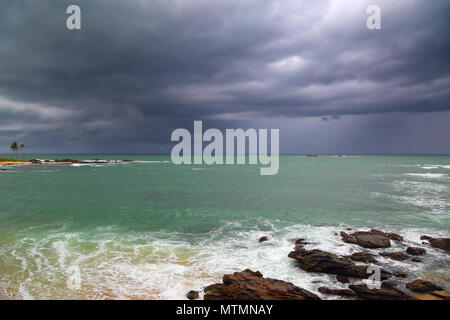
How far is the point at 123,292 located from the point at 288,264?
9.15 meters

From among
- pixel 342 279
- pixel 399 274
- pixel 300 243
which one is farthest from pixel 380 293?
pixel 300 243

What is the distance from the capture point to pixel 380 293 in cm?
1045

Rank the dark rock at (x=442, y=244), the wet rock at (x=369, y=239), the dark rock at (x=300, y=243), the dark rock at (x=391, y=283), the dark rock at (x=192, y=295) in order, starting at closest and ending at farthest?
the dark rock at (x=192, y=295) < the dark rock at (x=391, y=283) < the dark rock at (x=442, y=244) < the wet rock at (x=369, y=239) < the dark rock at (x=300, y=243)

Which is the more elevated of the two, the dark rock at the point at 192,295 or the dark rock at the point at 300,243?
the dark rock at the point at 192,295

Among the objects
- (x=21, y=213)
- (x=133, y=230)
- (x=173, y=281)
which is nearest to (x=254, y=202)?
(x=133, y=230)

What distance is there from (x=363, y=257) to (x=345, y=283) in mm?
3794

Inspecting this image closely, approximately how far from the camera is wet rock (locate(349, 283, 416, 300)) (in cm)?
1016

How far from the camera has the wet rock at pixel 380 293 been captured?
10164mm

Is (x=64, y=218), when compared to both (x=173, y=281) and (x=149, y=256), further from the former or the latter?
(x=173, y=281)

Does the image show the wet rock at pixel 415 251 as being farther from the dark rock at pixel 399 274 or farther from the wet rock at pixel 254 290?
the wet rock at pixel 254 290

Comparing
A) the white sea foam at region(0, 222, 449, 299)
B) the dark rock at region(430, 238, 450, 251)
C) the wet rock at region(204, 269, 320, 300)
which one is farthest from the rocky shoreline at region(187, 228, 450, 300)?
A: the dark rock at region(430, 238, 450, 251)

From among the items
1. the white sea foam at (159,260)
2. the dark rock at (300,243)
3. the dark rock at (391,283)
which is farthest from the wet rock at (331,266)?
the dark rock at (300,243)

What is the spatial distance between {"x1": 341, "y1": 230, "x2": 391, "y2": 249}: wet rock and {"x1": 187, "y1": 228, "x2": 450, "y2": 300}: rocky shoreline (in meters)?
1.10

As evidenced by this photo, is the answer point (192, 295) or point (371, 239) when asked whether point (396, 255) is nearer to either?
point (371, 239)
